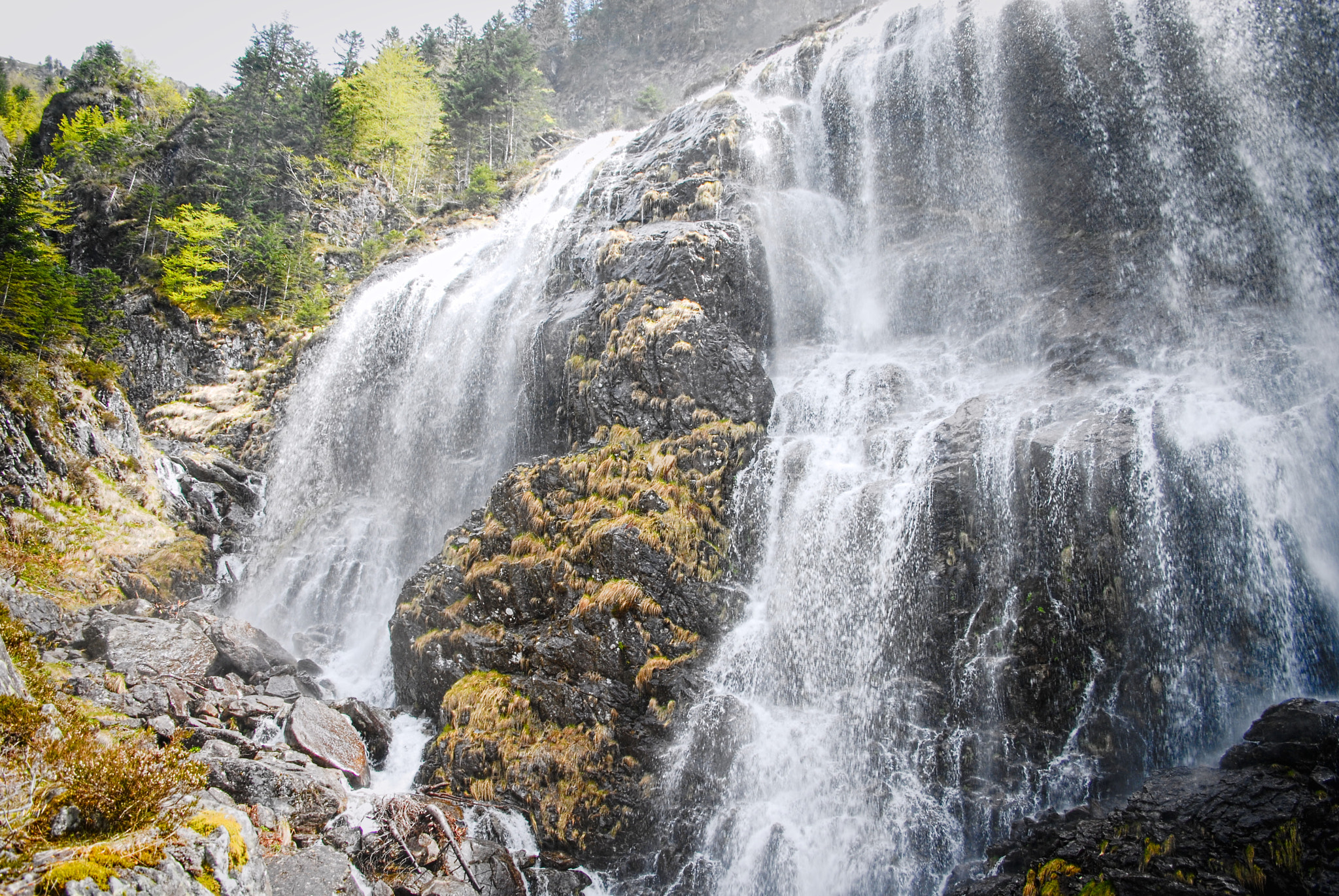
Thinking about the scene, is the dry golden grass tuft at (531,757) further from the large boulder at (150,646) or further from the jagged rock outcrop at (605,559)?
the large boulder at (150,646)

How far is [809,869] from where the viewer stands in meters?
8.33

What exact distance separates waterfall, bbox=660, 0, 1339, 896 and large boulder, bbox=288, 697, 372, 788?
471 centimetres

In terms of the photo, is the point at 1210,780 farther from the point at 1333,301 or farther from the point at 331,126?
the point at 331,126

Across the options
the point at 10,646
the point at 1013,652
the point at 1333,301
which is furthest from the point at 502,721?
the point at 1333,301

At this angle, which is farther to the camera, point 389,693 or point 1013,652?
point 389,693

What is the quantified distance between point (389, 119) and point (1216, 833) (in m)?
38.1

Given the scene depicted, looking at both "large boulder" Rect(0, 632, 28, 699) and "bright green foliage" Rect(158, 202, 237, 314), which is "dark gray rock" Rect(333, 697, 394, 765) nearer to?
"large boulder" Rect(0, 632, 28, 699)

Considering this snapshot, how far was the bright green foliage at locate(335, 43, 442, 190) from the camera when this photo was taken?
31.2m

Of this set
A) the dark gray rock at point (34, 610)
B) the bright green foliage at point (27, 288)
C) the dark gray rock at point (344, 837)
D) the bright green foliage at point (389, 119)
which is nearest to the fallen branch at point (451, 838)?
the dark gray rock at point (344, 837)

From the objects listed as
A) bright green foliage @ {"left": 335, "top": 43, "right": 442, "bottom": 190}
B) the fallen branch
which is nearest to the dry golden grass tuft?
the fallen branch

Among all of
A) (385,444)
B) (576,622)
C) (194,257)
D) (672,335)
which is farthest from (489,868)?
(194,257)

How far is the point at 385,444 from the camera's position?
18.7m

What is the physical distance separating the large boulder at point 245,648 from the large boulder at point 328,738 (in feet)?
6.61

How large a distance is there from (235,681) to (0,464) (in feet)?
25.8
